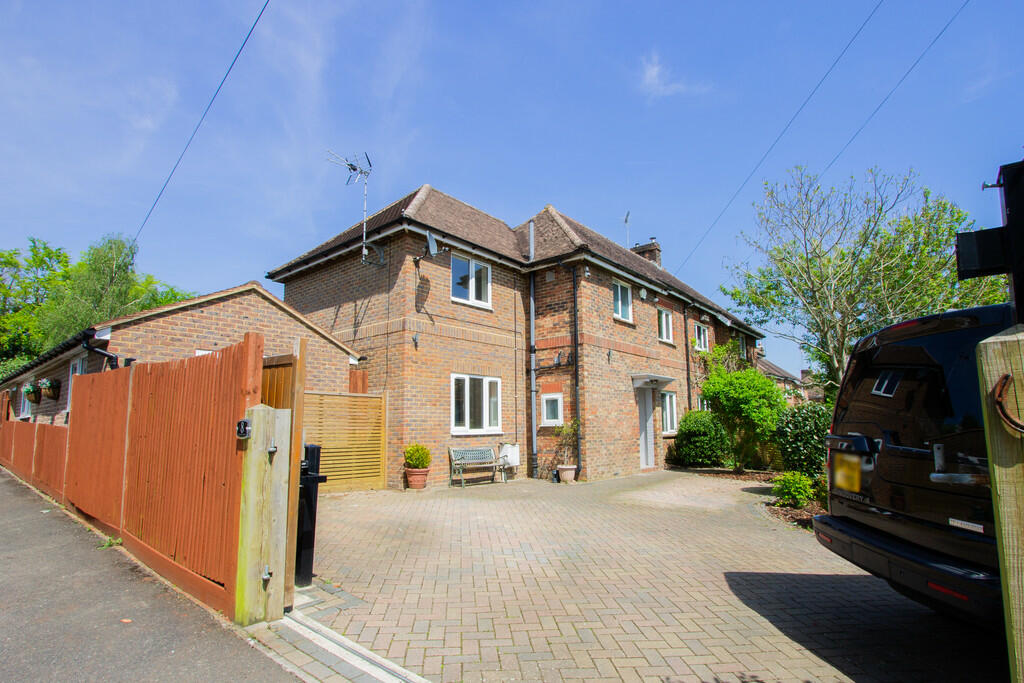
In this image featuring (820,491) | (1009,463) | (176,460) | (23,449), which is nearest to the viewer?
(1009,463)

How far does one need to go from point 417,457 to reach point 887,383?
8.96 metres

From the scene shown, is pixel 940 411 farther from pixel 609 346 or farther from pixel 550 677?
pixel 609 346

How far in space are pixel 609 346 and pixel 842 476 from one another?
33.9ft

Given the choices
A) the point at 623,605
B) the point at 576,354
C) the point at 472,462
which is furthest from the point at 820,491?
the point at 472,462

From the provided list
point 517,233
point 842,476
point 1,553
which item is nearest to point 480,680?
point 842,476

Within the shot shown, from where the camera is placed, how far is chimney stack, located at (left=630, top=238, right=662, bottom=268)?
22.9 meters

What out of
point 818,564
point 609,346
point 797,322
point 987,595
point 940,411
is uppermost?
point 797,322

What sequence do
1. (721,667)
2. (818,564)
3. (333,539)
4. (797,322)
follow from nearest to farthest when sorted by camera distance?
(721,667) → (818,564) → (333,539) → (797,322)

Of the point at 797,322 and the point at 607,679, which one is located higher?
the point at 797,322

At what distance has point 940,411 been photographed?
10.3 ft

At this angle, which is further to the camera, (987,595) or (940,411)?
(940,411)

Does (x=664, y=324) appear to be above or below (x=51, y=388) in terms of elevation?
above

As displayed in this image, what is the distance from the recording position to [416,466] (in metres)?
11.1

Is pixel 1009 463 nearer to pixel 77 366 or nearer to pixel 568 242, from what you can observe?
pixel 568 242
